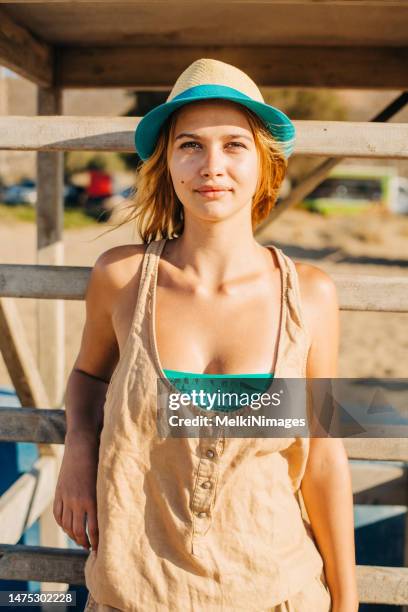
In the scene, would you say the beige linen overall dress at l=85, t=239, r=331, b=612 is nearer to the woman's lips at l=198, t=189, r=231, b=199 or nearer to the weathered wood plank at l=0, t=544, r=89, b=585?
the woman's lips at l=198, t=189, r=231, b=199

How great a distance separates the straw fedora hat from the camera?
4.74ft

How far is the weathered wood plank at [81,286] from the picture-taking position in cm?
171

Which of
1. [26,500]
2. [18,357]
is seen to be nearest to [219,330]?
[18,357]

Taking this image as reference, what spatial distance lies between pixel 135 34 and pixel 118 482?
2270 mm

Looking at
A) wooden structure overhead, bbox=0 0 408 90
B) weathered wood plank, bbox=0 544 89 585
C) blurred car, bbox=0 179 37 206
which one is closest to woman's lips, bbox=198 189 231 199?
weathered wood plank, bbox=0 544 89 585

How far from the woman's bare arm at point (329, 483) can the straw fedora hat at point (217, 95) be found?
324 mm

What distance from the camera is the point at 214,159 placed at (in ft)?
4.73

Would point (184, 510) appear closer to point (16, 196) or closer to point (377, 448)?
point (377, 448)

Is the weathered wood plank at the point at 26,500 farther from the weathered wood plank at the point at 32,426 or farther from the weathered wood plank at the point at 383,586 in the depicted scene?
the weathered wood plank at the point at 383,586

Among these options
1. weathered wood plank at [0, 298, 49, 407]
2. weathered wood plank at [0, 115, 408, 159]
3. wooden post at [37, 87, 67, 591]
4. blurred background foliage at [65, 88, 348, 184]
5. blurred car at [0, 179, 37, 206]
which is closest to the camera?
weathered wood plank at [0, 115, 408, 159]

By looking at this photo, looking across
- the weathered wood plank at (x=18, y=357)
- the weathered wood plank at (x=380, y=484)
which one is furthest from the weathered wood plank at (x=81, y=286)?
the weathered wood plank at (x=380, y=484)

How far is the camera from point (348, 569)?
156 centimetres

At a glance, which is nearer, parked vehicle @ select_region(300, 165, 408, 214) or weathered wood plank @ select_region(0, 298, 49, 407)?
weathered wood plank @ select_region(0, 298, 49, 407)

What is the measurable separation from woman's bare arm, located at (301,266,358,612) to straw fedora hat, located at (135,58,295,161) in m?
0.32
